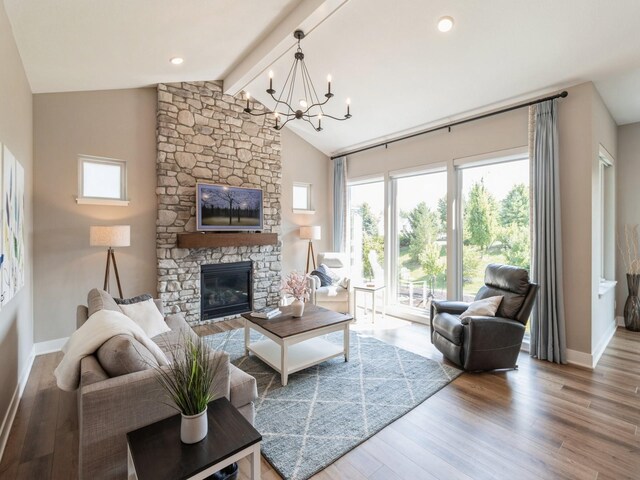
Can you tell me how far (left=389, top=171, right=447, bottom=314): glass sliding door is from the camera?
475 cm

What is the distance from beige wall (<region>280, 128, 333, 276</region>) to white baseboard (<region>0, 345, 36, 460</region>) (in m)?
3.60

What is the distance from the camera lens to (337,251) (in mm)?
6227

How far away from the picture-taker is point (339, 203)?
20.3 feet

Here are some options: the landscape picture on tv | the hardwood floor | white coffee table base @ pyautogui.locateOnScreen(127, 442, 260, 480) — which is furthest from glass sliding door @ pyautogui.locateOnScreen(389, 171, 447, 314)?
white coffee table base @ pyautogui.locateOnScreen(127, 442, 260, 480)

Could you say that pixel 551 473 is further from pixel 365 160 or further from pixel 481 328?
pixel 365 160

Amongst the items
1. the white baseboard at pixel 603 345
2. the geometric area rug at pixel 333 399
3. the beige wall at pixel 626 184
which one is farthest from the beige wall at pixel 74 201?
the beige wall at pixel 626 184

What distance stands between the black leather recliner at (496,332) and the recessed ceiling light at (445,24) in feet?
8.20

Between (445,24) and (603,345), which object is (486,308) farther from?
(445,24)

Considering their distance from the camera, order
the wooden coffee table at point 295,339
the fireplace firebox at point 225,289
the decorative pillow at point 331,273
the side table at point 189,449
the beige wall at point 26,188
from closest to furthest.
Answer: the side table at point 189,449, the beige wall at point 26,188, the wooden coffee table at point 295,339, the fireplace firebox at point 225,289, the decorative pillow at point 331,273

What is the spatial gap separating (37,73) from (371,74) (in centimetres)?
355

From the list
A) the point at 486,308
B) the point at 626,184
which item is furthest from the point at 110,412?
the point at 626,184

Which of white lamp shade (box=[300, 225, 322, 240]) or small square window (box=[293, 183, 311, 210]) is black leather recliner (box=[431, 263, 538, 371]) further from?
small square window (box=[293, 183, 311, 210])

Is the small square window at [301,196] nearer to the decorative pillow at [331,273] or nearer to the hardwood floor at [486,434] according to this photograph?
the decorative pillow at [331,273]

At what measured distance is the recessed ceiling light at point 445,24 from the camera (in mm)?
2897
